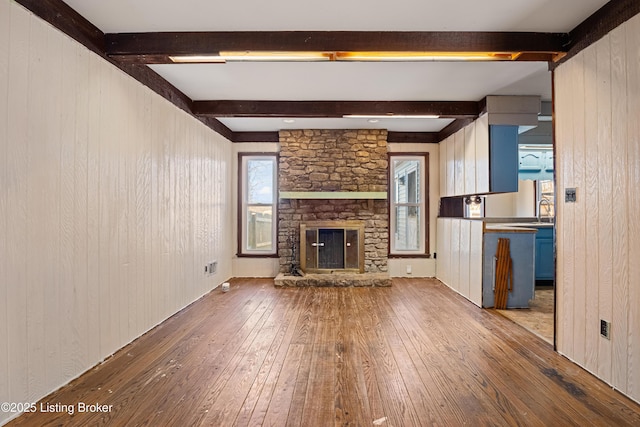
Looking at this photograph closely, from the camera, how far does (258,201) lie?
636 cm

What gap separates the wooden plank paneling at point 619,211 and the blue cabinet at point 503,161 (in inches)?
79.3

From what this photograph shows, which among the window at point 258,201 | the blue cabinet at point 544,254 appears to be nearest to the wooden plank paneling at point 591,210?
the blue cabinet at point 544,254

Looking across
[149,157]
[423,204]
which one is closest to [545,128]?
[423,204]

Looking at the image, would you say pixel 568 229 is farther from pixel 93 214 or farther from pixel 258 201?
pixel 258 201

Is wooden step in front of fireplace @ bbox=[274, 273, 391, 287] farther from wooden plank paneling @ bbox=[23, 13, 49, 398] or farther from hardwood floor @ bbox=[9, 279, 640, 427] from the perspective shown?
wooden plank paneling @ bbox=[23, 13, 49, 398]

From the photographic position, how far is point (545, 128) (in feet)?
18.5

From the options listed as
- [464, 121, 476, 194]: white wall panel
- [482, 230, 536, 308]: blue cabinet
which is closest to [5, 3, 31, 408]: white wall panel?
[482, 230, 536, 308]: blue cabinet

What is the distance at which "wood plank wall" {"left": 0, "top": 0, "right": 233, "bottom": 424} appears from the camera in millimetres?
1998

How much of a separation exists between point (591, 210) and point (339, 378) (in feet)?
7.20

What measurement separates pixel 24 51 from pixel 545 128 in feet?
21.2

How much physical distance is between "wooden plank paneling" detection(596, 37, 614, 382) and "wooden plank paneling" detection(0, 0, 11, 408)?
3724 mm

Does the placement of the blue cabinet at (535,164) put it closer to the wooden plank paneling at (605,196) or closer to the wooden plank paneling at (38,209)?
the wooden plank paneling at (605,196)

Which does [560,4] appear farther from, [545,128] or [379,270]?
[379,270]

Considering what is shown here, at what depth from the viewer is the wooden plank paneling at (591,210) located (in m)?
2.52
